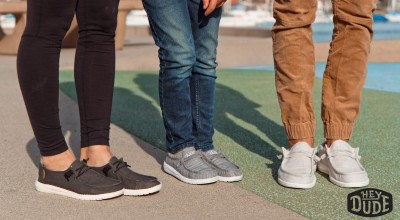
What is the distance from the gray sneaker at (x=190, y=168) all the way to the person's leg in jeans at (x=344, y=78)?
51 centimetres

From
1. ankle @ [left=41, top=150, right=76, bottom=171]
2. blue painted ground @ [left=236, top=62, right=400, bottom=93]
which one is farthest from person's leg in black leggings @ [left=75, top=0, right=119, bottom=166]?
blue painted ground @ [left=236, top=62, right=400, bottom=93]

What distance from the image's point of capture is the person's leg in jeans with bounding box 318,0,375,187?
297 cm

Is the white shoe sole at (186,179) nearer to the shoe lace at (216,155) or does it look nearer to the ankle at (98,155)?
the shoe lace at (216,155)

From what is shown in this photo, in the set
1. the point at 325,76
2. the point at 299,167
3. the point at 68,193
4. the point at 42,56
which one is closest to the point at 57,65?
the point at 42,56

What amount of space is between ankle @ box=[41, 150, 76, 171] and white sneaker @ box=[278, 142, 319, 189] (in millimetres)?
855

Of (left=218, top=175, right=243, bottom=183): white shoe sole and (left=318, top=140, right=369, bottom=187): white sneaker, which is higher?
(left=318, top=140, right=369, bottom=187): white sneaker

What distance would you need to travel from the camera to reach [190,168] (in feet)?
9.71

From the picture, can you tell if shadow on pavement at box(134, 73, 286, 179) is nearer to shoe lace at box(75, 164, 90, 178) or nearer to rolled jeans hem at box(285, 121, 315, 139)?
rolled jeans hem at box(285, 121, 315, 139)

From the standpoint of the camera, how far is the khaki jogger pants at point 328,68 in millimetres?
2988

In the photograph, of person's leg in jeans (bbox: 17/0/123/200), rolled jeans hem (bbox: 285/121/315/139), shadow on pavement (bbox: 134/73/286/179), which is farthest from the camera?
shadow on pavement (bbox: 134/73/286/179)

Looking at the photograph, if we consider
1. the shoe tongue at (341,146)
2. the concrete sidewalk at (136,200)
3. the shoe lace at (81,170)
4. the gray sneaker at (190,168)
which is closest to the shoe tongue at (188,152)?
the gray sneaker at (190,168)

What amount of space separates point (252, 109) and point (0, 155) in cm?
219

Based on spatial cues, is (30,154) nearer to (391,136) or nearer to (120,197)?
(120,197)

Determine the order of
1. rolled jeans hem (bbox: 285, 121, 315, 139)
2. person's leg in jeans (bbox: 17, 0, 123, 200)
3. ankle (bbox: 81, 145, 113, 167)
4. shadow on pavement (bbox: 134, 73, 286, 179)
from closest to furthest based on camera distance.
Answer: person's leg in jeans (bbox: 17, 0, 123, 200) → ankle (bbox: 81, 145, 113, 167) → rolled jeans hem (bbox: 285, 121, 315, 139) → shadow on pavement (bbox: 134, 73, 286, 179)
